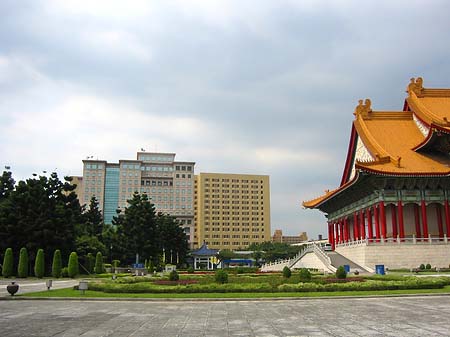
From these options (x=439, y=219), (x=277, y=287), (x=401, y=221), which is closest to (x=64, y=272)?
(x=277, y=287)

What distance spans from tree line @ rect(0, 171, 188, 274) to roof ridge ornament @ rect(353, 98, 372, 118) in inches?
1050

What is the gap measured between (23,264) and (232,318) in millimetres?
31385

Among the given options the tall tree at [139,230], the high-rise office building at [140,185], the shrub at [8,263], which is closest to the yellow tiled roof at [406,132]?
the tall tree at [139,230]

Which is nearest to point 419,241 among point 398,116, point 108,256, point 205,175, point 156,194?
point 398,116

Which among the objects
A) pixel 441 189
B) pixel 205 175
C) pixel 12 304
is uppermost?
pixel 205 175

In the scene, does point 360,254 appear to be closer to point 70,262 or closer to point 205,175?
point 70,262

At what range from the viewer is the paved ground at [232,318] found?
9828 millimetres

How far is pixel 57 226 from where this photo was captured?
4153 cm

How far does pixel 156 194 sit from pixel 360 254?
96.2 m

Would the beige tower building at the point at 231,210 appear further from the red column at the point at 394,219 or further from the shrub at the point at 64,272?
the red column at the point at 394,219

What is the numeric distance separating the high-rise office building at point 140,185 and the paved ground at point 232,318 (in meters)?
112

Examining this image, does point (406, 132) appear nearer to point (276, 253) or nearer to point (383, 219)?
point (383, 219)

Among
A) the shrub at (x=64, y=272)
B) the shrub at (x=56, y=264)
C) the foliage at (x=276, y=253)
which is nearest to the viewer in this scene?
the shrub at (x=56, y=264)

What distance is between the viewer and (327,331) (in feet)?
31.9
